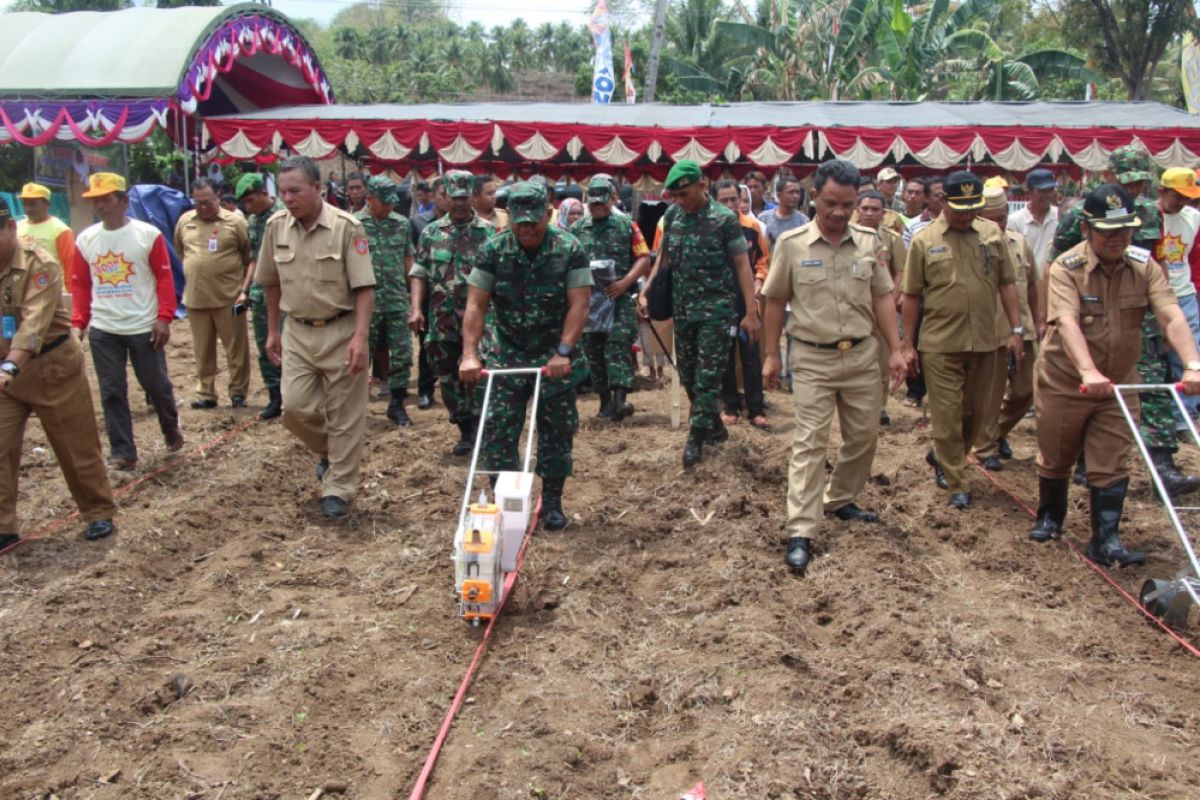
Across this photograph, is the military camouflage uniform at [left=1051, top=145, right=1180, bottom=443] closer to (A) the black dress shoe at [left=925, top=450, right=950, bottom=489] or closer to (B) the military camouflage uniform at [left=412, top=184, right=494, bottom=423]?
(A) the black dress shoe at [left=925, top=450, right=950, bottom=489]

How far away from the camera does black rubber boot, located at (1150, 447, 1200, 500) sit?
6.90 m

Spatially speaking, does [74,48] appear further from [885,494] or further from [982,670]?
[982,670]

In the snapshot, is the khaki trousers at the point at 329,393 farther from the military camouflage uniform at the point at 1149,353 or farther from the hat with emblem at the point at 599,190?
the military camouflage uniform at the point at 1149,353

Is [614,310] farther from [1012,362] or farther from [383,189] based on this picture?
[1012,362]

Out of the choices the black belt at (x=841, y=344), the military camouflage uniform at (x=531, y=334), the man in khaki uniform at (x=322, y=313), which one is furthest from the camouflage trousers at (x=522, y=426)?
the black belt at (x=841, y=344)

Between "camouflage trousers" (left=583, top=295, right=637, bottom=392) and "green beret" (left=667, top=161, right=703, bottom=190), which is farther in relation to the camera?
"camouflage trousers" (left=583, top=295, right=637, bottom=392)

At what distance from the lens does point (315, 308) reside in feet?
20.6

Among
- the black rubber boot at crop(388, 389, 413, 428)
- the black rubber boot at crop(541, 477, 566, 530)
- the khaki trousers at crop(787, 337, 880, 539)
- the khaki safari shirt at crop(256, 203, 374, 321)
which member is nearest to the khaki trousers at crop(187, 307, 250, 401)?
the black rubber boot at crop(388, 389, 413, 428)

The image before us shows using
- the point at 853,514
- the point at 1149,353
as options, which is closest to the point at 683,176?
the point at 853,514

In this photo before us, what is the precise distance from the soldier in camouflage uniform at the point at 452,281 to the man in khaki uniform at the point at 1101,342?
12.8 ft

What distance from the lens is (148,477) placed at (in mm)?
7195

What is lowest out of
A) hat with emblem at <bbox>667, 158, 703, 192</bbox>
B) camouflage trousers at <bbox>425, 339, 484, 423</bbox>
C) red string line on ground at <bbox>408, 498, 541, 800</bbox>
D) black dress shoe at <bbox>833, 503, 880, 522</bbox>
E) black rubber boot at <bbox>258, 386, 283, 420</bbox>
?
black rubber boot at <bbox>258, 386, 283, 420</bbox>

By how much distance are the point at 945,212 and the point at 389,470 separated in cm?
412

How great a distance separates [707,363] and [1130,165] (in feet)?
10.3
